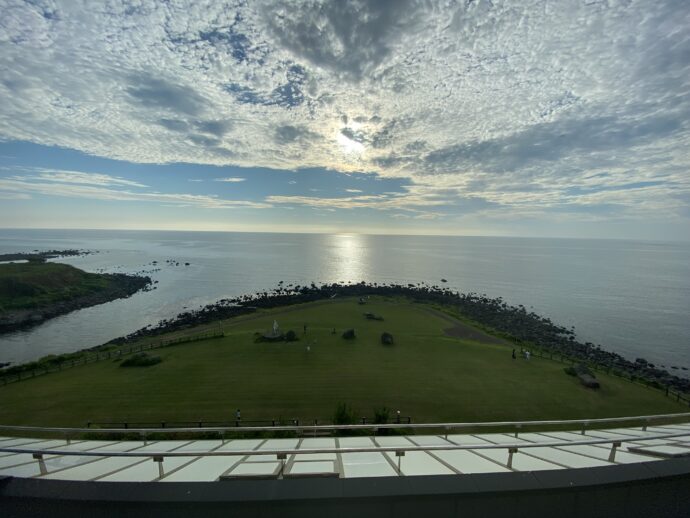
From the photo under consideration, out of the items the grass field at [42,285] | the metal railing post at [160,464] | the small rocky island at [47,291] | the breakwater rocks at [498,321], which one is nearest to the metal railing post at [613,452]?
the metal railing post at [160,464]

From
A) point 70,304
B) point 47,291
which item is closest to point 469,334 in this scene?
point 70,304

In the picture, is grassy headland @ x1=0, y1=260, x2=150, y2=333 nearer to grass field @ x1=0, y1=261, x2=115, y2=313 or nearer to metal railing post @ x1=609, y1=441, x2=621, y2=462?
grass field @ x1=0, y1=261, x2=115, y2=313

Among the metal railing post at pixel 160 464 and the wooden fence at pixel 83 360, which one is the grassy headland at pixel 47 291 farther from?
the metal railing post at pixel 160 464

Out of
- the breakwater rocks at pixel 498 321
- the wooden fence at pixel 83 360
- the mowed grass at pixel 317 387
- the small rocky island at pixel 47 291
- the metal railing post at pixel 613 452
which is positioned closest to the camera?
the metal railing post at pixel 613 452

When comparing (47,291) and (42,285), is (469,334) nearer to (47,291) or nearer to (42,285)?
(47,291)

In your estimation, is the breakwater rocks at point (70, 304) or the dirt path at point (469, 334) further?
the breakwater rocks at point (70, 304)

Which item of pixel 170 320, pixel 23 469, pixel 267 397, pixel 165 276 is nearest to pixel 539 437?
pixel 23 469

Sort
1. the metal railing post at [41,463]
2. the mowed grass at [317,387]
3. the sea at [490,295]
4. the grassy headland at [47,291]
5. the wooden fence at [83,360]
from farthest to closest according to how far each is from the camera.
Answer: the grassy headland at [47,291], the sea at [490,295], the wooden fence at [83,360], the mowed grass at [317,387], the metal railing post at [41,463]
